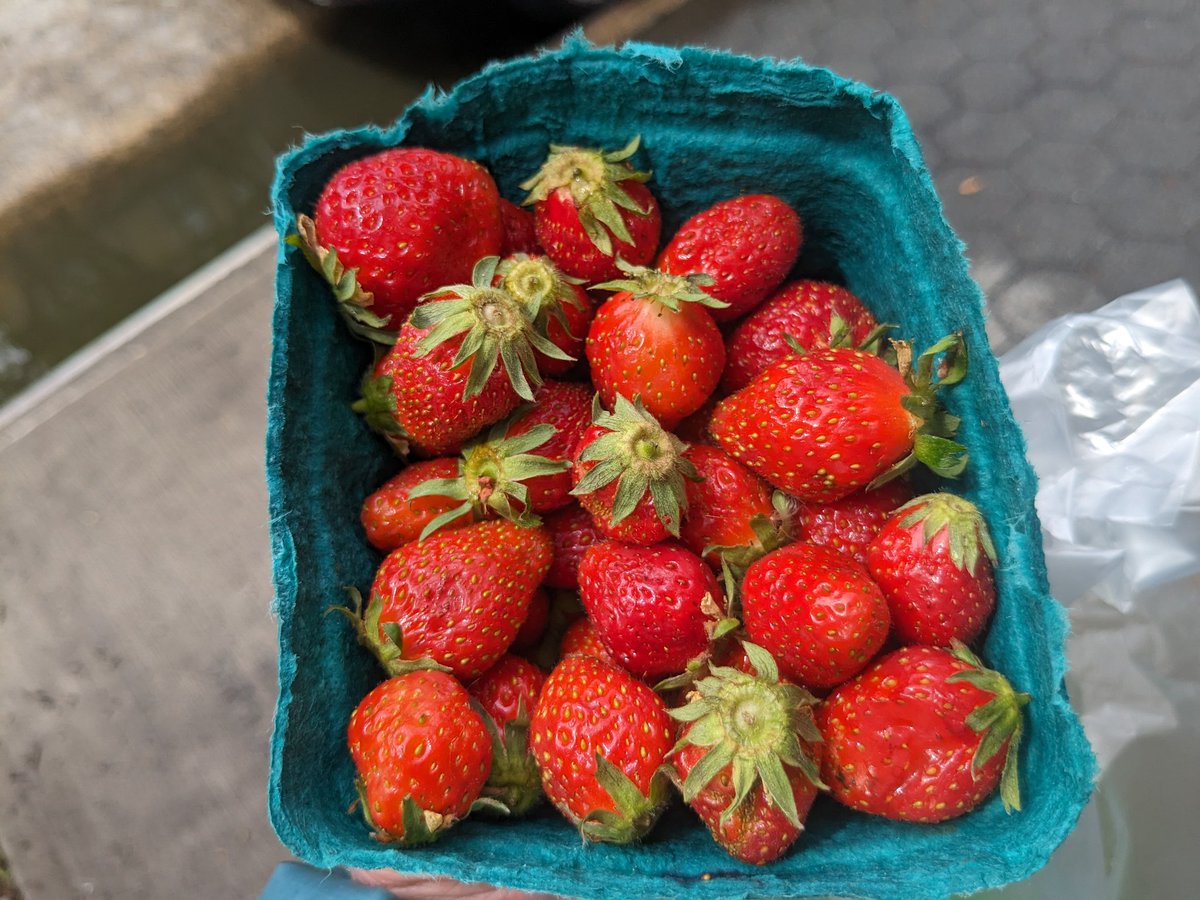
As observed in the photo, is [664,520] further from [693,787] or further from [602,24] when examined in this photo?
[602,24]

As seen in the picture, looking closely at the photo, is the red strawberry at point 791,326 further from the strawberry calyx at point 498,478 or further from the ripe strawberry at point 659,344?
the strawberry calyx at point 498,478

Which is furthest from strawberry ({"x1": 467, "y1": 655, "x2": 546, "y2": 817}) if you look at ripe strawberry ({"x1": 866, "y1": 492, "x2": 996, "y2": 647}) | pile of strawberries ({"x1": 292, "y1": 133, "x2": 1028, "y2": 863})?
ripe strawberry ({"x1": 866, "y1": 492, "x2": 996, "y2": 647})

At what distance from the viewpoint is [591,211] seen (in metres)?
0.91

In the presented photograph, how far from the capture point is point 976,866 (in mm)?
685

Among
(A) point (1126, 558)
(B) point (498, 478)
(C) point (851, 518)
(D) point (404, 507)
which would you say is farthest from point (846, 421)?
(A) point (1126, 558)

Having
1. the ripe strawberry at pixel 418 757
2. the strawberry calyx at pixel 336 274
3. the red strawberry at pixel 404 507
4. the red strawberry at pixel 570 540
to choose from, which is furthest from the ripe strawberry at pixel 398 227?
the ripe strawberry at pixel 418 757

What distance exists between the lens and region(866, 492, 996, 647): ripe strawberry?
0.75 metres

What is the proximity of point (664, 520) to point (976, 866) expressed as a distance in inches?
14.7

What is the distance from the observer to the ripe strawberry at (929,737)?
0.71 metres

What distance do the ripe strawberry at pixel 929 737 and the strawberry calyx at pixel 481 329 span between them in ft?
1.38

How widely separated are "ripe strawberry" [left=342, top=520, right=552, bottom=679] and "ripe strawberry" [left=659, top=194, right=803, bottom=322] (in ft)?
1.08

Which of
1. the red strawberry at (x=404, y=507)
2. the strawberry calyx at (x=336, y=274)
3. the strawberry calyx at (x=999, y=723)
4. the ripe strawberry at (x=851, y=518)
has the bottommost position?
the strawberry calyx at (x=999, y=723)

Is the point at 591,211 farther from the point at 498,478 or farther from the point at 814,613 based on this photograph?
the point at 814,613

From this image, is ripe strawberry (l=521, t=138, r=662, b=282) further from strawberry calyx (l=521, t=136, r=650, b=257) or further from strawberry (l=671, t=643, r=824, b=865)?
strawberry (l=671, t=643, r=824, b=865)
